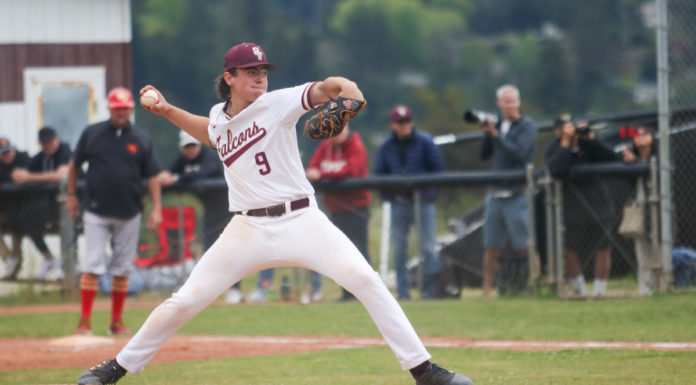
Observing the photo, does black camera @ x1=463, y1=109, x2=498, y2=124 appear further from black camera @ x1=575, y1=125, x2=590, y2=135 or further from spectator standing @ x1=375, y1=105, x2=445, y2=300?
black camera @ x1=575, y1=125, x2=590, y2=135

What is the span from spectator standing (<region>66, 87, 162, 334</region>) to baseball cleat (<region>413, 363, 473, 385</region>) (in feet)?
16.3

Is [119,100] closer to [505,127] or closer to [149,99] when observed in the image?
[149,99]

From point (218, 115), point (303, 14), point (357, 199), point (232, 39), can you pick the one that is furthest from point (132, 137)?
point (303, 14)

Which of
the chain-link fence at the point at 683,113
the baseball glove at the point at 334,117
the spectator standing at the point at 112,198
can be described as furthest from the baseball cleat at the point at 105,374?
the chain-link fence at the point at 683,113

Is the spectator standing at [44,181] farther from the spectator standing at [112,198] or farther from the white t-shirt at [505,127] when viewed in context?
the white t-shirt at [505,127]

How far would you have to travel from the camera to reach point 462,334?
9883 millimetres

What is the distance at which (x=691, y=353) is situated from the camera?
26.2ft

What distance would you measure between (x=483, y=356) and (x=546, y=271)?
403cm

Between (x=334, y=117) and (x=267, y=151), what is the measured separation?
2.34ft

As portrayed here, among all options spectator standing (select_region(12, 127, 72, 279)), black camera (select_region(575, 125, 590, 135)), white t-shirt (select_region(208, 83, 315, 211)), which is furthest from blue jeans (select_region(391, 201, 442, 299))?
white t-shirt (select_region(208, 83, 315, 211))

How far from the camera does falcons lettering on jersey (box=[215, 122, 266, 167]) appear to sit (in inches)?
255

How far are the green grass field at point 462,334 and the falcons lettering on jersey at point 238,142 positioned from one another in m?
1.61

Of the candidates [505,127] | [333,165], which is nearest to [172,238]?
[333,165]

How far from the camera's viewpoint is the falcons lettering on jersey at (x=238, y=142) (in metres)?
6.49
